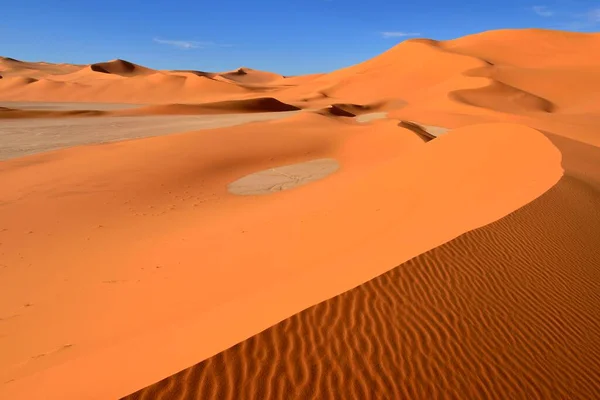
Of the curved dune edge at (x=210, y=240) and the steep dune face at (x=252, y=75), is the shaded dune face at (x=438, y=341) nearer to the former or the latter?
the curved dune edge at (x=210, y=240)

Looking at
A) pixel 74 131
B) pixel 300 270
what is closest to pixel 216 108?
pixel 74 131

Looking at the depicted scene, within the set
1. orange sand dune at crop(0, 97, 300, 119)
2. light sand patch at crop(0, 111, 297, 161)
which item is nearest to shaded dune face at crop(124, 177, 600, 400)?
light sand patch at crop(0, 111, 297, 161)

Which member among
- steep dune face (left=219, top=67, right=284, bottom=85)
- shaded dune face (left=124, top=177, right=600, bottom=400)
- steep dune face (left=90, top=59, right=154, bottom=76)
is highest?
steep dune face (left=90, top=59, right=154, bottom=76)

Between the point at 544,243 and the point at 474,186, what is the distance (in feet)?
8.80

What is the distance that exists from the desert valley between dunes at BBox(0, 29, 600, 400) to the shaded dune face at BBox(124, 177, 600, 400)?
17 millimetres

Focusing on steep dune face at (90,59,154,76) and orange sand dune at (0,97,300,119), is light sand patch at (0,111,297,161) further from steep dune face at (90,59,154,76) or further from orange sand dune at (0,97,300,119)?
steep dune face at (90,59,154,76)

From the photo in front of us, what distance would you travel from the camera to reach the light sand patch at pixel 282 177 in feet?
42.2

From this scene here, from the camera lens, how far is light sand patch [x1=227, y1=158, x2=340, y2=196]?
12.9 m

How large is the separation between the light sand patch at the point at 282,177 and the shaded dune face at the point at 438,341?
7993 millimetres

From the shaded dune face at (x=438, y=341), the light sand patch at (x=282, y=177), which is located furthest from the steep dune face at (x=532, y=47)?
the shaded dune face at (x=438, y=341)

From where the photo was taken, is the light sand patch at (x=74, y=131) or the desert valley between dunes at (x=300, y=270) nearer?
the desert valley between dunes at (x=300, y=270)

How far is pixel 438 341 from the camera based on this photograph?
3.91m

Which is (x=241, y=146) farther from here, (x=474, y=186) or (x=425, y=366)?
(x=425, y=366)

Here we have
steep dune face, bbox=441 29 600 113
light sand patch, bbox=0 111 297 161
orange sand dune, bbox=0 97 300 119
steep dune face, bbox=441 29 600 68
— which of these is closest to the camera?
light sand patch, bbox=0 111 297 161
